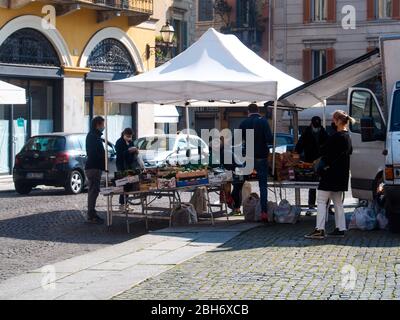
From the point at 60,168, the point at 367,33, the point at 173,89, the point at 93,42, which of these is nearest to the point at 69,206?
the point at 60,168

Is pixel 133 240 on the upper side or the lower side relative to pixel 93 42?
lower

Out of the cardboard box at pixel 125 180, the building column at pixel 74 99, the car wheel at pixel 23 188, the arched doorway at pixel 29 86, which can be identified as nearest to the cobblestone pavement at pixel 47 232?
the cardboard box at pixel 125 180

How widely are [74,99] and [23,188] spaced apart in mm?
8921

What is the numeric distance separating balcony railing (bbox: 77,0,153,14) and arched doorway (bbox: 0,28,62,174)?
2.46 metres

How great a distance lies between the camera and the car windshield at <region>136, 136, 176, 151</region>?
80.7 feet

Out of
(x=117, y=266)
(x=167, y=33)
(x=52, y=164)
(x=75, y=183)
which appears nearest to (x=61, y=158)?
(x=52, y=164)

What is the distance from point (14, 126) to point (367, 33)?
23.9 m

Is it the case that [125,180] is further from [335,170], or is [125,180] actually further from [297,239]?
[335,170]

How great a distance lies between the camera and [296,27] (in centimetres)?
4784

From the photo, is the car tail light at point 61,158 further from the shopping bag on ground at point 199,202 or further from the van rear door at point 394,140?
the van rear door at point 394,140

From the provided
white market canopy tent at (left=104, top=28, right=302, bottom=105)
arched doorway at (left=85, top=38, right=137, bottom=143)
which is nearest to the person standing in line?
white market canopy tent at (left=104, top=28, right=302, bottom=105)

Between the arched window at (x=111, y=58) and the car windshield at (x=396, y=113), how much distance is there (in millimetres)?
19939

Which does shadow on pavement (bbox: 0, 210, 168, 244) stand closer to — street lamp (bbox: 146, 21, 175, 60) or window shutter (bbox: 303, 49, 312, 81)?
street lamp (bbox: 146, 21, 175, 60)
